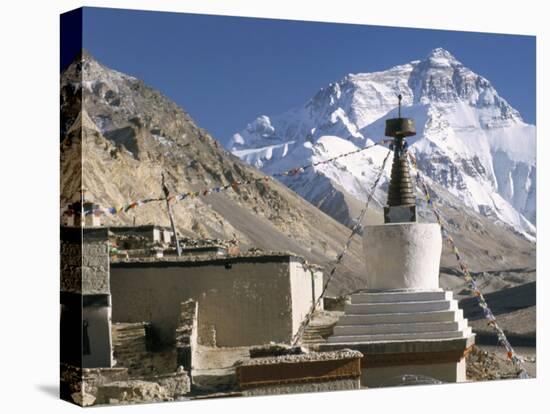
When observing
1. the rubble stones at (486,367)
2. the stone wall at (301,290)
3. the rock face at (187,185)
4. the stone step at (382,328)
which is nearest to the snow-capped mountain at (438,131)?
the rubble stones at (486,367)

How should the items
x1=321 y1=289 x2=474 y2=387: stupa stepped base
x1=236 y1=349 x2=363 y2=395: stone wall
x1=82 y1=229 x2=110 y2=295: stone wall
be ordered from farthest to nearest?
1. x1=321 y1=289 x2=474 y2=387: stupa stepped base
2. x1=236 y1=349 x2=363 y2=395: stone wall
3. x1=82 y1=229 x2=110 y2=295: stone wall

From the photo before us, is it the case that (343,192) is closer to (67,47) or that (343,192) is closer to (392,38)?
(392,38)

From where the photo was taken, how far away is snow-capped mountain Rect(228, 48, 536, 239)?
14766 mm

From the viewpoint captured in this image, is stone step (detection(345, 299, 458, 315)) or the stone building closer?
the stone building

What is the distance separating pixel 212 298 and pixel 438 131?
7.26m

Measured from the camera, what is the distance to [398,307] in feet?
41.9

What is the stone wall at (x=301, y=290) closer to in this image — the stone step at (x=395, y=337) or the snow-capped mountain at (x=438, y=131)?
the stone step at (x=395, y=337)

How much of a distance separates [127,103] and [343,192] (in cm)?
725

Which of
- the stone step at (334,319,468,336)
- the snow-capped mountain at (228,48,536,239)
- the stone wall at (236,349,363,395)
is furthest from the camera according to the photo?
the snow-capped mountain at (228,48,536,239)

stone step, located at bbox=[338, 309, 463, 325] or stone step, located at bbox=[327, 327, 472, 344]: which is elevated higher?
stone step, located at bbox=[338, 309, 463, 325]

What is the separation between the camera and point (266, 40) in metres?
12.9

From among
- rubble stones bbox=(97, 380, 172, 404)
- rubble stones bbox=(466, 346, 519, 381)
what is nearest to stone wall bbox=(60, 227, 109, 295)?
rubble stones bbox=(97, 380, 172, 404)

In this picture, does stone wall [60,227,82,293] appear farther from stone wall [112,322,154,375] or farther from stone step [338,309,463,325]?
stone step [338,309,463,325]

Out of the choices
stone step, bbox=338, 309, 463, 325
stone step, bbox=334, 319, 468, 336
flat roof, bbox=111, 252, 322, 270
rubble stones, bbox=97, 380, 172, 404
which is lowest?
rubble stones, bbox=97, 380, 172, 404
